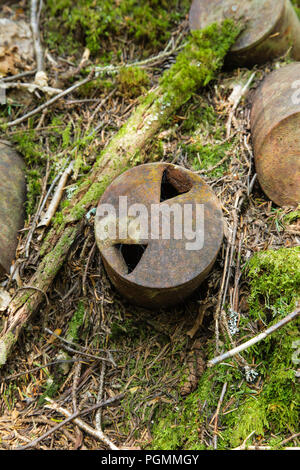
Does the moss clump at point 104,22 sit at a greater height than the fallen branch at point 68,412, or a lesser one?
greater

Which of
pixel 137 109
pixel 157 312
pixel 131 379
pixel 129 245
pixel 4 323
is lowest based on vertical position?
pixel 131 379

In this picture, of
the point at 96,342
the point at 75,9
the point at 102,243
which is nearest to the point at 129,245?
the point at 102,243

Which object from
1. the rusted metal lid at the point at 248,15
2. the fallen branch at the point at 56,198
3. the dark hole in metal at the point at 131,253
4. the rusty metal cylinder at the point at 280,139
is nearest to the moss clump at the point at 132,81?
the rusted metal lid at the point at 248,15

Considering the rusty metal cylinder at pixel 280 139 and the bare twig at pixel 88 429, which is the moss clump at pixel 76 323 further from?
the rusty metal cylinder at pixel 280 139

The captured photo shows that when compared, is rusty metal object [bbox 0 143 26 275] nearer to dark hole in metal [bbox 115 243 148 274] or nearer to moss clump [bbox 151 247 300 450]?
dark hole in metal [bbox 115 243 148 274]

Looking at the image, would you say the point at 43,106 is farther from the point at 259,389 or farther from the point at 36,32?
the point at 259,389

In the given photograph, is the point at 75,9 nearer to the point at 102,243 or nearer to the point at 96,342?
the point at 102,243

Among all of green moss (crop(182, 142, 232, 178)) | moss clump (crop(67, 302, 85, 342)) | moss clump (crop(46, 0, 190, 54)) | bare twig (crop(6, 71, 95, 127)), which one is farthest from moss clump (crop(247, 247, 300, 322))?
moss clump (crop(46, 0, 190, 54))
